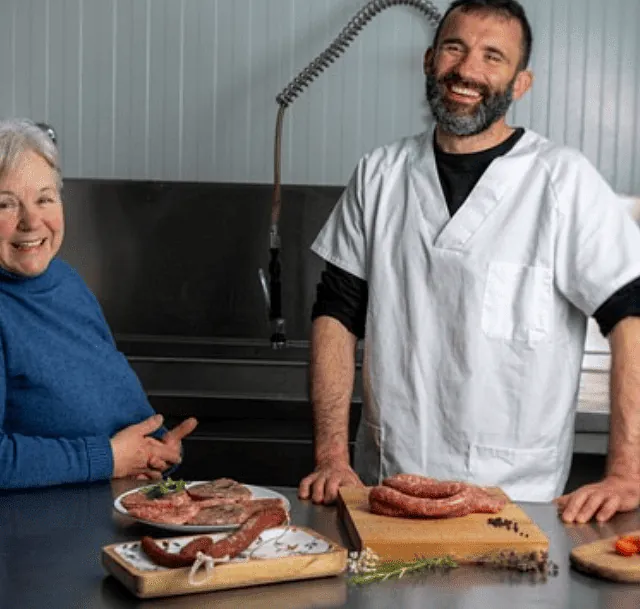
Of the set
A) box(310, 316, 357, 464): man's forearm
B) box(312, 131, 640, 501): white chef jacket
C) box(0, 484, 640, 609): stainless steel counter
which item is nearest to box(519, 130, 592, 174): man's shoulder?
box(312, 131, 640, 501): white chef jacket

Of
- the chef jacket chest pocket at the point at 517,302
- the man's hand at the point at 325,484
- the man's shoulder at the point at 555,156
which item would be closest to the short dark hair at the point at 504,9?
the man's shoulder at the point at 555,156

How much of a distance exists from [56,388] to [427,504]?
682 mm

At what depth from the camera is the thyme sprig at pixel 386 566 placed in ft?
4.63

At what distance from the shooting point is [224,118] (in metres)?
3.45

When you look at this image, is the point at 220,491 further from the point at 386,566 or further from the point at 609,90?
the point at 609,90

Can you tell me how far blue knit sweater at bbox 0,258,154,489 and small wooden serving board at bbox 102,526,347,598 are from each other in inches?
17.9

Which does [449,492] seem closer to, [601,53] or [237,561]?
[237,561]

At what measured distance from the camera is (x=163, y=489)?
5.69ft

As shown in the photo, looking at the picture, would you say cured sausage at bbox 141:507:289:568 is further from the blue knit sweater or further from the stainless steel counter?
the blue knit sweater

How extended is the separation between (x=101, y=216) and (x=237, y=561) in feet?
7.34

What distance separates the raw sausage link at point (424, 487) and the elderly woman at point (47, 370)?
0.52 meters

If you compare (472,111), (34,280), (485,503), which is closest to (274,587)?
(485,503)

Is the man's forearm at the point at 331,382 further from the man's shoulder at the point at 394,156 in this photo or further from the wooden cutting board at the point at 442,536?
the wooden cutting board at the point at 442,536

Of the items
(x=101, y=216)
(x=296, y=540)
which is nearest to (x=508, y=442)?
(x=296, y=540)
